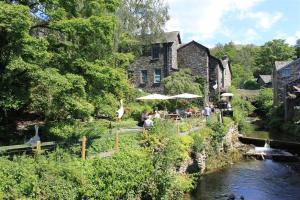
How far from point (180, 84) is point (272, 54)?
197ft

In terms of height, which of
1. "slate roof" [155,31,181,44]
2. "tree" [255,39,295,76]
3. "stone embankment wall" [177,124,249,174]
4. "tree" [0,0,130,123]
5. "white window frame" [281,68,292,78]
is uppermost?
"tree" [255,39,295,76]

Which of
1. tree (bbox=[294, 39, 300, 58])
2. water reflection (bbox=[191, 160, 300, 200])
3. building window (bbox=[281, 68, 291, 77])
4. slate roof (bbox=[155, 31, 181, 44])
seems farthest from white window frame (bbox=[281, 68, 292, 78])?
tree (bbox=[294, 39, 300, 58])

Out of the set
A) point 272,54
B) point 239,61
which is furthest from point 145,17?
point 239,61

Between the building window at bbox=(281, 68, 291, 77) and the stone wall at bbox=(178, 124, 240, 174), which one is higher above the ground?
the building window at bbox=(281, 68, 291, 77)

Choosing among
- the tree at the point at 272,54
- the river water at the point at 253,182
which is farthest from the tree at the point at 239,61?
the river water at the point at 253,182

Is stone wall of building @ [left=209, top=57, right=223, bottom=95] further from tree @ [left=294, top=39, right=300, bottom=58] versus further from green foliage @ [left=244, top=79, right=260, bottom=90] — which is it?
tree @ [left=294, top=39, right=300, bottom=58]

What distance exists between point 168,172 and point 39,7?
960cm

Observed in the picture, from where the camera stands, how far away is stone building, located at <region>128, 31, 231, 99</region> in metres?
49.5

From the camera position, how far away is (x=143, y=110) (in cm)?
3684

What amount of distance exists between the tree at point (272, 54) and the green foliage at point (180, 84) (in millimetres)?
53617

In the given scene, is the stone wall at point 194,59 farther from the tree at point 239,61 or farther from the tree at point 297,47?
the tree at point 297,47

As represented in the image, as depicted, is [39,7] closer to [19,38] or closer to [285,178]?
[19,38]

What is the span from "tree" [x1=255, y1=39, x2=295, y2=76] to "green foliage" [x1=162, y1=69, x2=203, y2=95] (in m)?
53.6

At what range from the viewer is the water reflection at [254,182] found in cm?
2262
